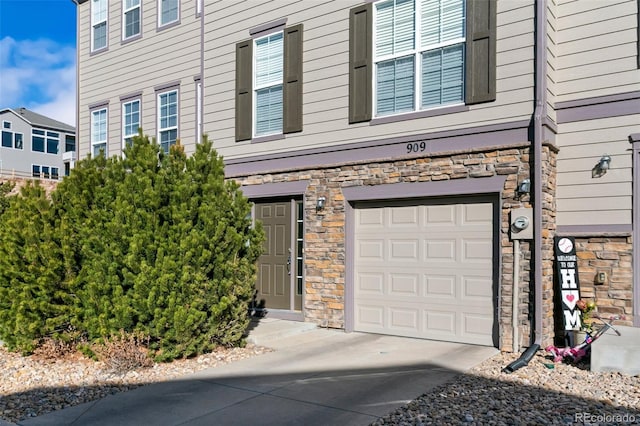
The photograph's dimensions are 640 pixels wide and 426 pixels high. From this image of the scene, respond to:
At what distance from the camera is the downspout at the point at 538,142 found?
6648 millimetres

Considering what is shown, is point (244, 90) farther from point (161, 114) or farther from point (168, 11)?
point (168, 11)

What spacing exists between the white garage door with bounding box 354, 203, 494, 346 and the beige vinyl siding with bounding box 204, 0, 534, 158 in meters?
1.19

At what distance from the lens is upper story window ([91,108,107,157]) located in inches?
518

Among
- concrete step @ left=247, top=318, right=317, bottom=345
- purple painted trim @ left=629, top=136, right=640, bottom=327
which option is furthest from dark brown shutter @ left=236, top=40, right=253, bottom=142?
purple painted trim @ left=629, top=136, right=640, bottom=327

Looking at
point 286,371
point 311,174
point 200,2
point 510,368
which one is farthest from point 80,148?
point 510,368

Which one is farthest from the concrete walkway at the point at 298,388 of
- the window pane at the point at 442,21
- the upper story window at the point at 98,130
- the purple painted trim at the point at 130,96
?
the upper story window at the point at 98,130

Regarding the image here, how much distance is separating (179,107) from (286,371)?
23.5 feet

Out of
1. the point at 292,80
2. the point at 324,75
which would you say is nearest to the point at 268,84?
the point at 292,80

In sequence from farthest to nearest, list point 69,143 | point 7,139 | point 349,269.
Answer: point 69,143
point 7,139
point 349,269

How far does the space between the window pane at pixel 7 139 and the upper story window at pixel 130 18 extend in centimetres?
2730

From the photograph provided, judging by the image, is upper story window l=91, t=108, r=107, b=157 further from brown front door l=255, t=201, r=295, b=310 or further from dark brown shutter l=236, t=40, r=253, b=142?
brown front door l=255, t=201, r=295, b=310

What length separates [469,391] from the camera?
5293 millimetres

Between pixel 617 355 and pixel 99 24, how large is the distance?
41.8 feet

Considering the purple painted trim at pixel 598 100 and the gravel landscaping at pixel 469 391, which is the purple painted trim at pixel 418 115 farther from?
the gravel landscaping at pixel 469 391
